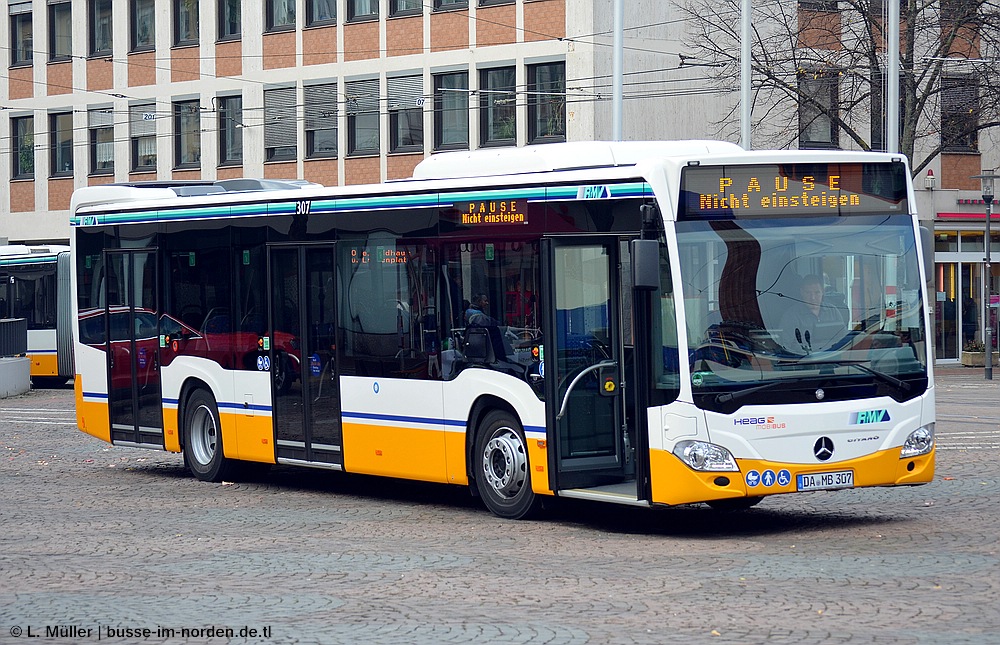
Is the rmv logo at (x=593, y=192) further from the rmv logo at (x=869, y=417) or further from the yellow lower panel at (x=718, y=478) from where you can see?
the rmv logo at (x=869, y=417)

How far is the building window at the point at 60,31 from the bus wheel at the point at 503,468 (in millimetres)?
41822

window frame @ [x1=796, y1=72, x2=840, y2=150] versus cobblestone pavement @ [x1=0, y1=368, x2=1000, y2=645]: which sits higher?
window frame @ [x1=796, y1=72, x2=840, y2=150]

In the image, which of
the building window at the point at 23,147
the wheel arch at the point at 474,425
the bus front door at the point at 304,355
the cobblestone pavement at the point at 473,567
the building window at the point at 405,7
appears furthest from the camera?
the building window at the point at 23,147

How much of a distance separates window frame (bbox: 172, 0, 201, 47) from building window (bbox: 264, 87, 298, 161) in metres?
3.70

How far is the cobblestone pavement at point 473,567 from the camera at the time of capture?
8.39 m

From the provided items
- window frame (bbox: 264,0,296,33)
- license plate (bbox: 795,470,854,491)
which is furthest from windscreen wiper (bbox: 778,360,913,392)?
window frame (bbox: 264,0,296,33)

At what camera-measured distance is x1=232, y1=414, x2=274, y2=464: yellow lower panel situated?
15734 mm

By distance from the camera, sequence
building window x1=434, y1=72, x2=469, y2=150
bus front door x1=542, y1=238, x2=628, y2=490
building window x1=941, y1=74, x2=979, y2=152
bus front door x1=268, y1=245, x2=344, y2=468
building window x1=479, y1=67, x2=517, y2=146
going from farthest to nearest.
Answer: building window x1=434, y1=72, x2=469, y2=150 → building window x1=479, y1=67, x2=517, y2=146 → building window x1=941, y1=74, x2=979, y2=152 → bus front door x1=268, y1=245, x2=344, y2=468 → bus front door x1=542, y1=238, x2=628, y2=490

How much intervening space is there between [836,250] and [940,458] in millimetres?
6400

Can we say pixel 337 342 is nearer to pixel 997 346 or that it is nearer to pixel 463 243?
pixel 463 243

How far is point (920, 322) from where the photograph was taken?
1229cm

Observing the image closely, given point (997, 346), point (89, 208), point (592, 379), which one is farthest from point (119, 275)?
point (997, 346)

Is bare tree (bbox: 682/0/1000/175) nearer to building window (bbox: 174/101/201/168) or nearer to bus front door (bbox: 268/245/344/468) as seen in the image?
building window (bbox: 174/101/201/168)

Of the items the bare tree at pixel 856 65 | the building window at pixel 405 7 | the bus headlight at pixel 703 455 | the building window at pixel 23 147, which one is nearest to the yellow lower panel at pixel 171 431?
the bus headlight at pixel 703 455
